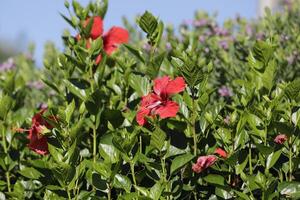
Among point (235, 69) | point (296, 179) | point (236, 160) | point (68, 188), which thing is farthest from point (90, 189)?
point (235, 69)

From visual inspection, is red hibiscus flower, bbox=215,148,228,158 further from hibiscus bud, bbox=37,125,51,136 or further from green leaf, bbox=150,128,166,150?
hibiscus bud, bbox=37,125,51,136

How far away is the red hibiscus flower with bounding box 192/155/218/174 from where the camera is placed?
83.0 inches

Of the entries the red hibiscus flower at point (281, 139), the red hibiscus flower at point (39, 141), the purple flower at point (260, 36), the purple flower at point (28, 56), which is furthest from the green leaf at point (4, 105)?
the purple flower at point (28, 56)

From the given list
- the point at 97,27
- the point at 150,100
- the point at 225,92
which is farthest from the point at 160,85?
the point at 225,92

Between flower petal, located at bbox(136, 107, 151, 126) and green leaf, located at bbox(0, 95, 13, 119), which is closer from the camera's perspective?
flower petal, located at bbox(136, 107, 151, 126)

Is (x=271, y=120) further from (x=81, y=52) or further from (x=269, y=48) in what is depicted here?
(x=81, y=52)

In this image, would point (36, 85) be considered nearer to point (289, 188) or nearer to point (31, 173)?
point (31, 173)

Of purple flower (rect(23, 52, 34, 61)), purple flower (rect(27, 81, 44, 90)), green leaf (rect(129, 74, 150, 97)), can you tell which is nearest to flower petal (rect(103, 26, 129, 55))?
green leaf (rect(129, 74, 150, 97))

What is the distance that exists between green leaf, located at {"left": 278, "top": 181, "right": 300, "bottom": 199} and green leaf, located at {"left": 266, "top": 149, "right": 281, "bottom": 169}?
3.1 inches

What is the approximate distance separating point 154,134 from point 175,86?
248 mm

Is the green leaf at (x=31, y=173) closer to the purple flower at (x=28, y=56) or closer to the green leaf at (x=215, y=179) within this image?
the green leaf at (x=215, y=179)

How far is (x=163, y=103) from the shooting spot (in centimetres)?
218

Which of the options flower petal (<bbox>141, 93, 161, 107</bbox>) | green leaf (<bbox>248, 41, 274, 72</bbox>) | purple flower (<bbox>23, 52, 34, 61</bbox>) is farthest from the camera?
purple flower (<bbox>23, 52, 34, 61</bbox>)

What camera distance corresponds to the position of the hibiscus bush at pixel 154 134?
2064 mm
